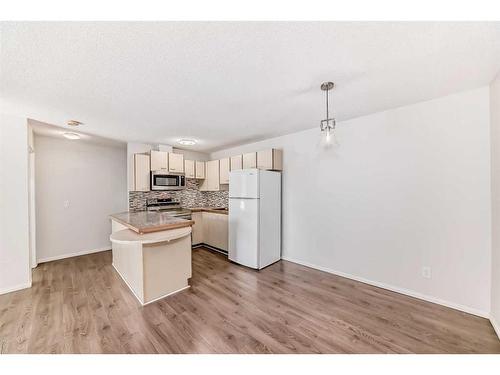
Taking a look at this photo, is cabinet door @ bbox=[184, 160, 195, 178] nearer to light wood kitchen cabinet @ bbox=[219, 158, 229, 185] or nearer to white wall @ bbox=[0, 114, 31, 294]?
light wood kitchen cabinet @ bbox=[219, 158, 229, 185]

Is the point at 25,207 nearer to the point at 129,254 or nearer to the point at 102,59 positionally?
the point at 129,254

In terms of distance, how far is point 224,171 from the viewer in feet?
14.8

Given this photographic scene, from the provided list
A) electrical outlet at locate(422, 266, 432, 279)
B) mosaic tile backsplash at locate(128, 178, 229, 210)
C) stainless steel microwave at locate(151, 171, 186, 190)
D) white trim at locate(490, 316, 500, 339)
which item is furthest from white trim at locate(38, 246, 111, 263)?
white trim at locate(490, 316, 500, 339)

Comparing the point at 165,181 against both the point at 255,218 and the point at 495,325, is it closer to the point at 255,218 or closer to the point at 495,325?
the point at 255,218

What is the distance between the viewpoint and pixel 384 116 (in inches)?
101

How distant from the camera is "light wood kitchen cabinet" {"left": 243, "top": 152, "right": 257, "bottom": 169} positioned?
12.6ft

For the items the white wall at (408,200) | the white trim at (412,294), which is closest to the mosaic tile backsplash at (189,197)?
the white wall at (408,200)

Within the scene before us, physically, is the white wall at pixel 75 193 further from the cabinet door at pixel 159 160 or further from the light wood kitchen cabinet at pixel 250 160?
the light wood kitchen cabinet at pixel 250 160

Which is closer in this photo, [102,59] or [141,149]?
[102,59]

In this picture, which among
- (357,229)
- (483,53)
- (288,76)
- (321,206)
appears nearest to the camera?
(483,53)

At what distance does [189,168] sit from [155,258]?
2.73 metres

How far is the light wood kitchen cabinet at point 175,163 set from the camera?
4.36 metres

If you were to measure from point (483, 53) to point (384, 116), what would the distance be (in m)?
1.12
